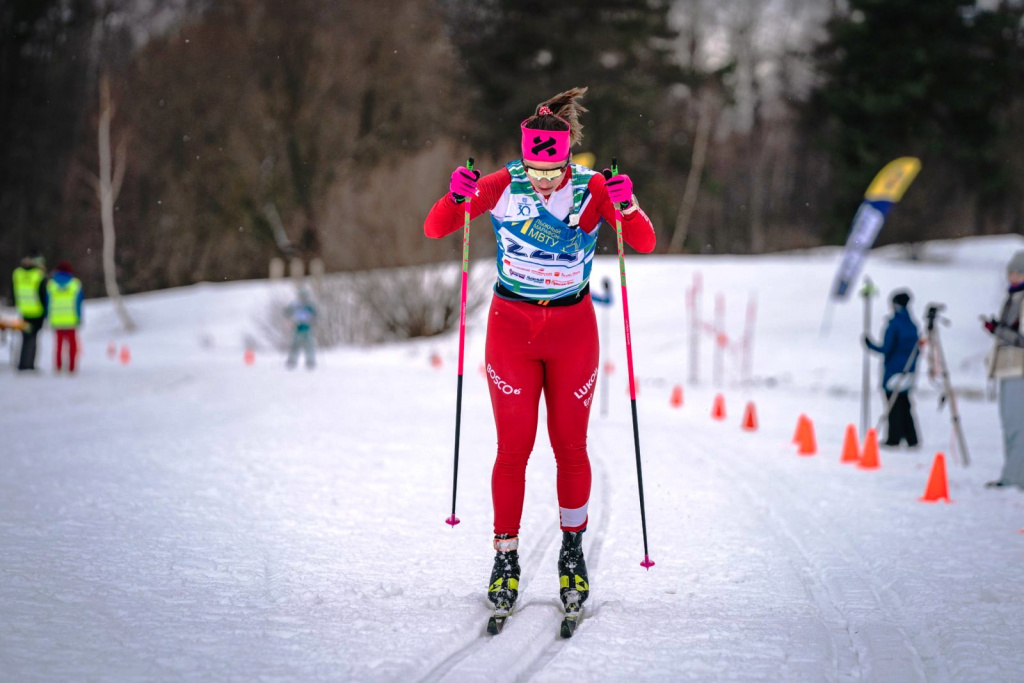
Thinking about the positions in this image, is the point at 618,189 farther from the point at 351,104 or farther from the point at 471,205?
the point at 351,104

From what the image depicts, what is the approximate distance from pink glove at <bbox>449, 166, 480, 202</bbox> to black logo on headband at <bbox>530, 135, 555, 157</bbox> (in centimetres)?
29

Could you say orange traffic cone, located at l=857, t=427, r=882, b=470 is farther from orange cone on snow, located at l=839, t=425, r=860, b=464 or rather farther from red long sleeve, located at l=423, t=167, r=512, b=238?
red long sleeve, located at l=423, t=167, r=512, b=238

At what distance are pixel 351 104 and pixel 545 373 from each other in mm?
29204

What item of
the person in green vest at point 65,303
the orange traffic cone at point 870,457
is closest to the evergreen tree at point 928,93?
the orange traffic cone at point 870,457

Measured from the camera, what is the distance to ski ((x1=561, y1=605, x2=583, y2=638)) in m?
3.52

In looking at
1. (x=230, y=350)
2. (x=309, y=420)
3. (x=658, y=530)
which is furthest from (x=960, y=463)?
(x=230, y=350)

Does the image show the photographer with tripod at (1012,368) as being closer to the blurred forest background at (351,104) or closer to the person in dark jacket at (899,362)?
the person in dark jacket at (899,362)

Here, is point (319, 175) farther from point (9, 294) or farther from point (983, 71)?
point (983, 71)

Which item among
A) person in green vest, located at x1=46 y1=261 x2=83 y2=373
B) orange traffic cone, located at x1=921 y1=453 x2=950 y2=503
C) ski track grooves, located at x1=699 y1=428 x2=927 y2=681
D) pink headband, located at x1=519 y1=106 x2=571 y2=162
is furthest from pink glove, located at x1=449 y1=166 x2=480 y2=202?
person in green vest, located at x1=46 y1=261 x2=83 y2=373

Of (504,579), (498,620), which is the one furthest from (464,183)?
(498,620)

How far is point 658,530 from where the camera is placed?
5.37m

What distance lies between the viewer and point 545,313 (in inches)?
150

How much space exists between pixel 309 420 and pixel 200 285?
22.5 meters

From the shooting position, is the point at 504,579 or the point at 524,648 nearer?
the point at 524,648
